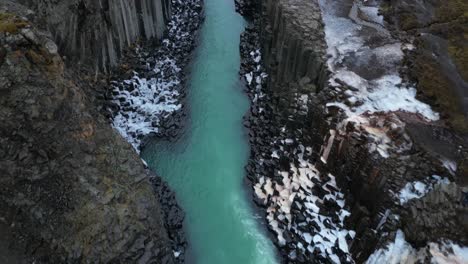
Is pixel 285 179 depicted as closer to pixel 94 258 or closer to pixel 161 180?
pixel 161 180

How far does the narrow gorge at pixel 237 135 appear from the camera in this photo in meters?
15.7

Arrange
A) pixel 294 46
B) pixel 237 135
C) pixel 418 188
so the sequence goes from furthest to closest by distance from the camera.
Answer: pixel 294 46, pixel 237 135, pixel 418 188

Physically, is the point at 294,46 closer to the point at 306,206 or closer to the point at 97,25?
the point at 306,206

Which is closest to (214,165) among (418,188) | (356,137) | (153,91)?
(153,91)

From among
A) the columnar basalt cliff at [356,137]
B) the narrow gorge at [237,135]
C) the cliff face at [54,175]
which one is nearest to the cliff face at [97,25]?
the narrow gorge at [237,135]

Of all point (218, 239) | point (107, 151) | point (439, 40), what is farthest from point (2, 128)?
point (439, 40)

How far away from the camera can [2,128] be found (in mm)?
14891

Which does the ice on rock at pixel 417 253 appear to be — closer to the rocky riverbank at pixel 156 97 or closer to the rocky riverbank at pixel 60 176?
the rocky riverbank at pixel 60 176

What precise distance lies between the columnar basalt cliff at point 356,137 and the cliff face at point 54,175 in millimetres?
7116

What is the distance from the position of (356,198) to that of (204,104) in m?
11.0

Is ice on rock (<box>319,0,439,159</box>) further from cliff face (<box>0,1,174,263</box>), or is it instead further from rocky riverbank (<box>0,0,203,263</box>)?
cliff face (<box>0,1,174,263</box>)

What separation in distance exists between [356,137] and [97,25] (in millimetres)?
15011

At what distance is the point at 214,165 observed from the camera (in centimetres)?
2277

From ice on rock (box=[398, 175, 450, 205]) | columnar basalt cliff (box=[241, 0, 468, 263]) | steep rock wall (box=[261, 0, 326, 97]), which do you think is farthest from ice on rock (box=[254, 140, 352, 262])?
steep rock wall (box=[261, 0, 326, 97])
